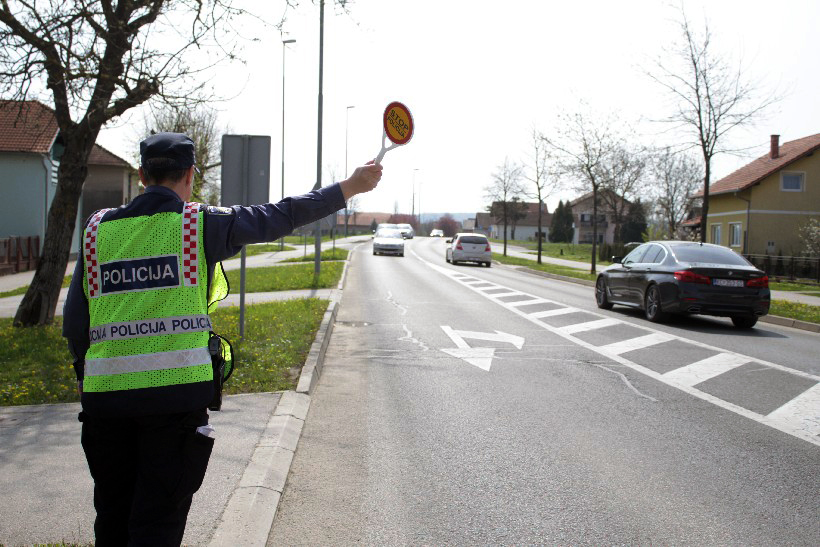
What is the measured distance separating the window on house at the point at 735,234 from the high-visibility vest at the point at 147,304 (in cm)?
4435

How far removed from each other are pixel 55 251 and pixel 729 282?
10.9m

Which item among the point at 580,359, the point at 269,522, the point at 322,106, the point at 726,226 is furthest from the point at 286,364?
the point at 726,226

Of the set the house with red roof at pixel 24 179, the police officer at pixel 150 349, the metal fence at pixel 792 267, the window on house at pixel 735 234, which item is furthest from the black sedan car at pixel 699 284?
the window on house at pixel 735 234

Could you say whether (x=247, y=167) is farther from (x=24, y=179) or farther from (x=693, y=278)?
(x=24, y=179)

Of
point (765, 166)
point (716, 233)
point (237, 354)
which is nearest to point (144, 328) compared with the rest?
point (237, 354)

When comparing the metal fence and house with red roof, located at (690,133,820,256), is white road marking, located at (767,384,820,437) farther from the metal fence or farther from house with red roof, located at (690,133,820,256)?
house with red roof, located at (690,133,820,256)

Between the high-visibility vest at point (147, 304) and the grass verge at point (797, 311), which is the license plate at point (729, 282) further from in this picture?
the high-visibility vest at point (147, 304)

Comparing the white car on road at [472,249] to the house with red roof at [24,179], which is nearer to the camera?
the house with red roof at [24,179]

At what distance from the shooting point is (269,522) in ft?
13.4

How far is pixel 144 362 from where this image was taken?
254 cm

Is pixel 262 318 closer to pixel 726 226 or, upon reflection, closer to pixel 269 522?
pixel 269 522

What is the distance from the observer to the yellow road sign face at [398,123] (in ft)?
11.4

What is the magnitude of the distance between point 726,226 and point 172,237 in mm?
46699

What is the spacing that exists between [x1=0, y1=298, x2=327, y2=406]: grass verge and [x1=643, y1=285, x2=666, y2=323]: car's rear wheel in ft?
20.0
